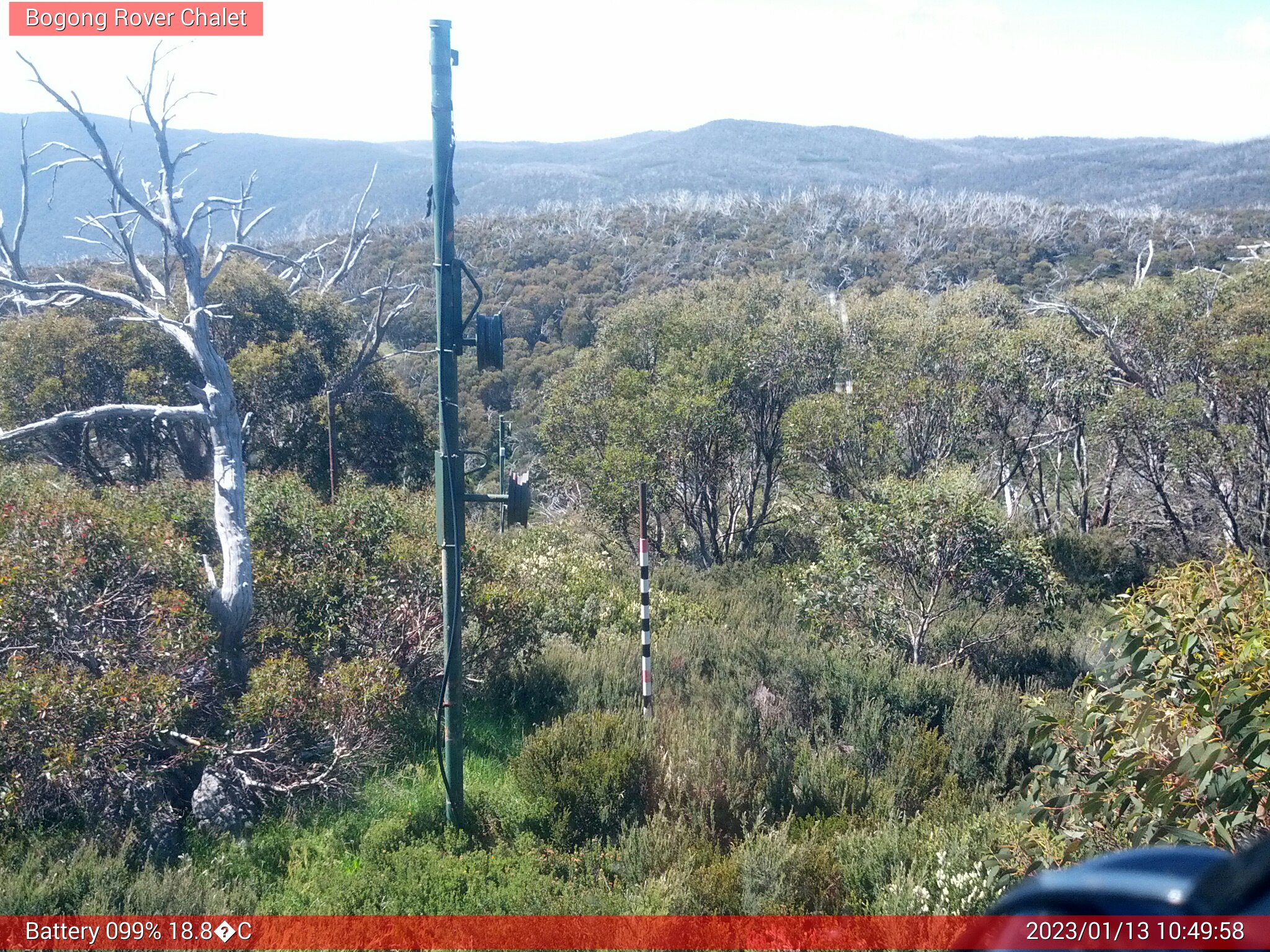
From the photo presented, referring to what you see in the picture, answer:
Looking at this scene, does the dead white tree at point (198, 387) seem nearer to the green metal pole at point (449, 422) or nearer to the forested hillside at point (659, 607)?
the forested hillside at point (659, 607)

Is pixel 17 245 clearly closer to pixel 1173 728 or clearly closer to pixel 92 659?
pixel 92 659

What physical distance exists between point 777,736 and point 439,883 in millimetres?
2564

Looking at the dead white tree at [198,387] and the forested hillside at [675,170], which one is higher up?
the forested hillside at [675,170]

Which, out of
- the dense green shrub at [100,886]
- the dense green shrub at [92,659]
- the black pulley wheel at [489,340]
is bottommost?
the dense green shrub at [100,886]

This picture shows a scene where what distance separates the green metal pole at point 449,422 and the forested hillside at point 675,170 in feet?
129

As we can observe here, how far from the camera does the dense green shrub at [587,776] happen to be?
17.3 feet

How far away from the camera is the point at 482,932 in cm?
420

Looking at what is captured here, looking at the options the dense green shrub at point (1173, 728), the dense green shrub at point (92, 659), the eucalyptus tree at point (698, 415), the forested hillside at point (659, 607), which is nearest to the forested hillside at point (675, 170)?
the forested hillside at point (659, 607)

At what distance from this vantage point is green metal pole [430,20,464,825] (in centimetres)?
504

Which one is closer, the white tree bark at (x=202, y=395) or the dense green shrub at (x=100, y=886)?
the dense green shrub at (x=100, y=886)

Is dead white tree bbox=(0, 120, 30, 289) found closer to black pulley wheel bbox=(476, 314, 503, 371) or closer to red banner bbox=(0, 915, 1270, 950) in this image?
black pulley wheel bbox=(476, 314, 503, 371)

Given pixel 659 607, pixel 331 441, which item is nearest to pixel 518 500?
pixel 659 607

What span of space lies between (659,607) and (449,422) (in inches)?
228

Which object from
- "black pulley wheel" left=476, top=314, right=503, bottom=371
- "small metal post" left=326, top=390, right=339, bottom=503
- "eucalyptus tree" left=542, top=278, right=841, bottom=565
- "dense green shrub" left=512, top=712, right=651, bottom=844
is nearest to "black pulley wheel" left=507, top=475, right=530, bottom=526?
"black pulley wheel" left=476, top=314, right=503, bottom=371
